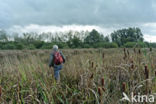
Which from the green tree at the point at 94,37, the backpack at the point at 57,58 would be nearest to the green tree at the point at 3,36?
the green tree at the point at 94,37

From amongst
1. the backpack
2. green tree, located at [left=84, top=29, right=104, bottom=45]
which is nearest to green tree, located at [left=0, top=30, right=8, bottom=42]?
green tree, located at [left=84, top=29, right=104, bottom=45]

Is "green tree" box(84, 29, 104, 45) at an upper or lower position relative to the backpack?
upper

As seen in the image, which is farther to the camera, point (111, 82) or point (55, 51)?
point (55, 51)

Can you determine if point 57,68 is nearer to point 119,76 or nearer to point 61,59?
point 61,59

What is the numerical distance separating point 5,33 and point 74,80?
66351 millimetres

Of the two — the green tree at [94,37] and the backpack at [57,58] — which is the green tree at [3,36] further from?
the backpack at [57,58]

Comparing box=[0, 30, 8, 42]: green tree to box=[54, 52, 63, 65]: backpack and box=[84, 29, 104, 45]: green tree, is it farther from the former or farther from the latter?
box=[54, 52, 63, 65]: backpack

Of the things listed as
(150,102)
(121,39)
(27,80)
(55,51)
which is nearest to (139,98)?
(150,102)

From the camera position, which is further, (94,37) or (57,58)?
(94,37)

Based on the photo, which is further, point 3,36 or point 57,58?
point 3,36

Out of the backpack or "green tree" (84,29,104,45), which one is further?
"green tree" (84,29,104,45)

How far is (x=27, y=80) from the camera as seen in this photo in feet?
9.07

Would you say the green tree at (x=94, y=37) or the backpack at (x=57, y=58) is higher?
the green tree at (x=94, y=37)

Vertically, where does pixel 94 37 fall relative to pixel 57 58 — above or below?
above
